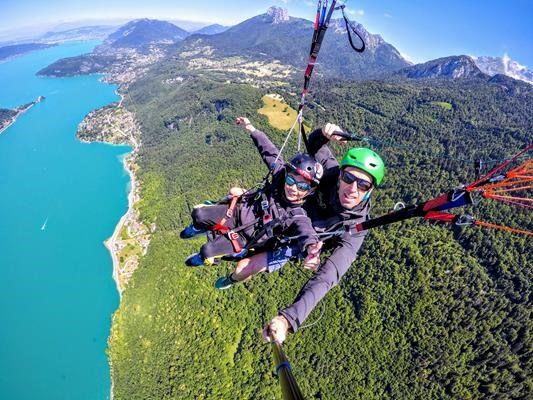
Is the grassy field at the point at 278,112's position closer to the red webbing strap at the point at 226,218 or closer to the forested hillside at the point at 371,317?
the forested hillside at the point at 371,317

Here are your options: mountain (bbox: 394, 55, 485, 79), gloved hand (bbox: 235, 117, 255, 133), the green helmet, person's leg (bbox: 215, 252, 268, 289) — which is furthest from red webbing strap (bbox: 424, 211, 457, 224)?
mountain (bbox: 394, 55, 485, 79)

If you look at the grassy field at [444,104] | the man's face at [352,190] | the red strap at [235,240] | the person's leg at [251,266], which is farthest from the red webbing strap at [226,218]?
the grassy field at [444,104]

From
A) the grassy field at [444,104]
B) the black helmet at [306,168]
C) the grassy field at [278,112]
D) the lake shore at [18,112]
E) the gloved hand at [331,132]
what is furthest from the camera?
the lake shore at [18,112]

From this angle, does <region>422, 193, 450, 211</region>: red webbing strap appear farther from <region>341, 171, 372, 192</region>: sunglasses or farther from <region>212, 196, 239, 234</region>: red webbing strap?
<region>212, 196, 239, 234</region>: red webbing strap

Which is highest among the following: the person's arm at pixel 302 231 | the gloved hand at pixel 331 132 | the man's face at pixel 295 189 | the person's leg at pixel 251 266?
the gloved hand at pixel 331 132

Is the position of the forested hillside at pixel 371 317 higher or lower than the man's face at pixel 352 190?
lower

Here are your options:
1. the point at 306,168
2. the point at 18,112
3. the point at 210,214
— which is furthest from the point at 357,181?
the point at 18,112
